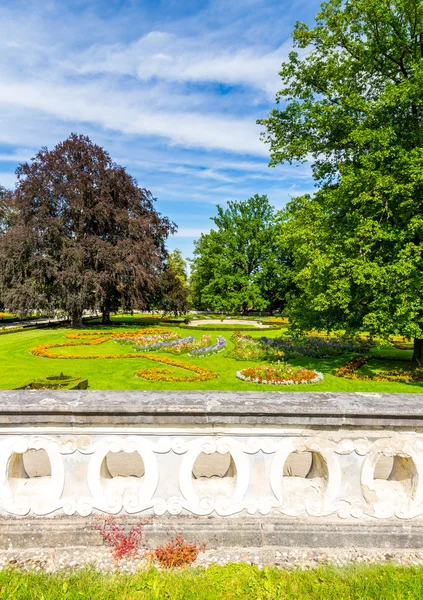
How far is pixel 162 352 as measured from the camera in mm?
17094

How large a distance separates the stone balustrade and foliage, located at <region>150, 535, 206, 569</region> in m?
0.11

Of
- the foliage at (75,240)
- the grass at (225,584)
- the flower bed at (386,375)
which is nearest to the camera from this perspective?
the grass at (225,584)

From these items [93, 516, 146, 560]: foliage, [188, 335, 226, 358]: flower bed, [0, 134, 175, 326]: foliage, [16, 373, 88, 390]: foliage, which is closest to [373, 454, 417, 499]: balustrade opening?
[93, 516, 146, 560]: foliage

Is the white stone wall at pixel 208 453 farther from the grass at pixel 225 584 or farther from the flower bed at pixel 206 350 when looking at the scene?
the flower bed at pixel 206 350

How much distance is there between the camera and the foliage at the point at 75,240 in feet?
82.2

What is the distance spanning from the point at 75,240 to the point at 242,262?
2538cm

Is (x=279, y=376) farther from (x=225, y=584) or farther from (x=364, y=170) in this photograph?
(x=225, y=584)

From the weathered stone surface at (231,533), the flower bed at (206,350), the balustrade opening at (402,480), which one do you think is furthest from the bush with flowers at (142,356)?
the balustrade opening at (402,480)

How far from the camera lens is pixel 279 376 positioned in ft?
38.1

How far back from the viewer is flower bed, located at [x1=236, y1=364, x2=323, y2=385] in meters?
11.4

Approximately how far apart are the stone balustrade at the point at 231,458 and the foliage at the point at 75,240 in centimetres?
2352

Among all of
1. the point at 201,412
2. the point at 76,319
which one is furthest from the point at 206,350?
the point at 76,319

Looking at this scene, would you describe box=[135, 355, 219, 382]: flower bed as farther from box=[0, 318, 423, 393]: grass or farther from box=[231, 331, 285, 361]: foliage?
box=[231, 331, 285, 361]: foliage

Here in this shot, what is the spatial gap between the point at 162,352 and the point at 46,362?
5260 millimetres
